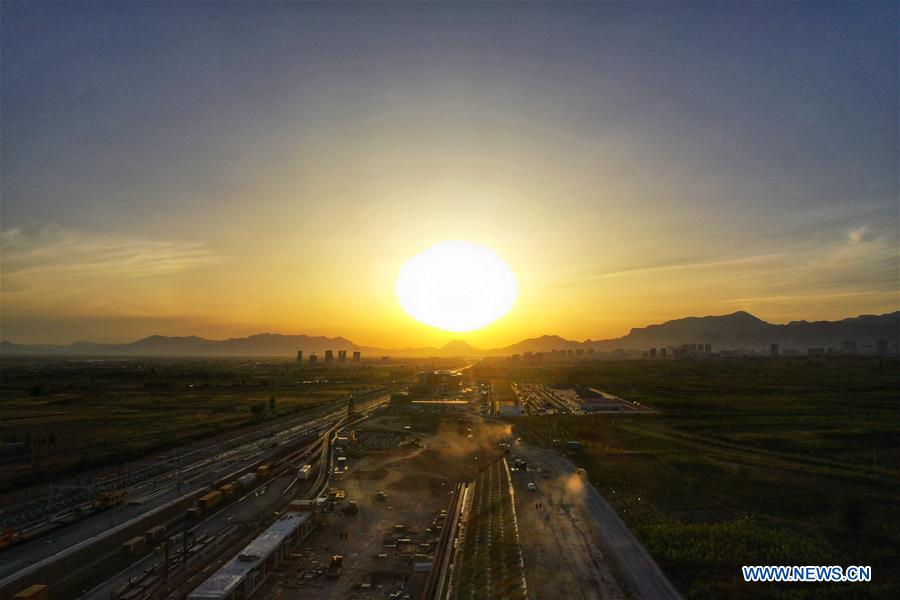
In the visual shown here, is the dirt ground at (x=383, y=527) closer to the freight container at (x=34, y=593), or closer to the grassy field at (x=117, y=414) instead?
the freight container at (x=34, y=593)

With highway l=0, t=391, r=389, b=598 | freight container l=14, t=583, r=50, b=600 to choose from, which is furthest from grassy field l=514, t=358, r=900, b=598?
highway l=0, t=391, r=389, b=598

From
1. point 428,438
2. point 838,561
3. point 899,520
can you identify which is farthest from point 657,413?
point 838,561

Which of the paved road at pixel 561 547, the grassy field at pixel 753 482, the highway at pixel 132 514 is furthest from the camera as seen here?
the highway at pixel 132 514

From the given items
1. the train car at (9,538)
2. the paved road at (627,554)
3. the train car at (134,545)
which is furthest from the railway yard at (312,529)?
the paved road at (627,554)

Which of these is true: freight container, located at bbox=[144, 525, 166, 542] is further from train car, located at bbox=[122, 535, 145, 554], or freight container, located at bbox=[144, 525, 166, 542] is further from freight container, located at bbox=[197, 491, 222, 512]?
freight container, located at bbox=[197, 491, 222, 512]

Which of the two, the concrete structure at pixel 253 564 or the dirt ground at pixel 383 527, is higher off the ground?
the concrete structure at pixel 253 564

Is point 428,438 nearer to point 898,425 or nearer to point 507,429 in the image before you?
point 507,429

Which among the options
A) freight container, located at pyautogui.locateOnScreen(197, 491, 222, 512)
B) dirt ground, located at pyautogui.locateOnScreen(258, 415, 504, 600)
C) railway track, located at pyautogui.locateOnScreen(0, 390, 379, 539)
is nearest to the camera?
dirt ground, located at pyautogui.locateOnScreen(258, 415, 504, 600)
